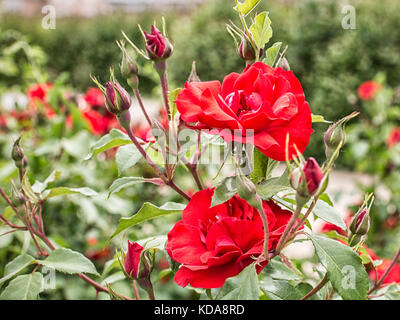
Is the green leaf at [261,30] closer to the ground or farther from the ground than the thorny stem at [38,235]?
farther from the ground

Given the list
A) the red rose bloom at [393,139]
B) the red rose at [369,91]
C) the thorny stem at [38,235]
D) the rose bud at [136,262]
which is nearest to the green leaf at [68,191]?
the thorny stem at [38,235]

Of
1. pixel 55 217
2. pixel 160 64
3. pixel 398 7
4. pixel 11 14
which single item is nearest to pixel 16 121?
pixel 55 217

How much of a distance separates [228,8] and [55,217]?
190 inches

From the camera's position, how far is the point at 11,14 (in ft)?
32.5

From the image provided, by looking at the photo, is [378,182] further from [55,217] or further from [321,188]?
[321,188]

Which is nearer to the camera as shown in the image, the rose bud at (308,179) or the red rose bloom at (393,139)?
the rose bud at (308,179)

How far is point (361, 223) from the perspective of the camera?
407 millimetres

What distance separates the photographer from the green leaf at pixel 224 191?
1.14 ft

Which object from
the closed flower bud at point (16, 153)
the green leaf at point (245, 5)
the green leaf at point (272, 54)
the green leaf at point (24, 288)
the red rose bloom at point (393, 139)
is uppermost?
the green leaf at point (245, 5)

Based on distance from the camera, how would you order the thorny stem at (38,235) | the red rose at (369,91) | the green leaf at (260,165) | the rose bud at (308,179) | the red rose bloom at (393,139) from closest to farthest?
the rose bud at (308,179), the green leaf at (260,165), the thorny stem at (38,235), the red rose bloom at (393,139), the red rose at (369,91)

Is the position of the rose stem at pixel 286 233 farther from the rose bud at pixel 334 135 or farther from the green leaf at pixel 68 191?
the green leaf at pixel 68 191

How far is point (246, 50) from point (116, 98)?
0.43 ft

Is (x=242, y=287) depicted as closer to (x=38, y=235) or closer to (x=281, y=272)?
(x=281, y=272)

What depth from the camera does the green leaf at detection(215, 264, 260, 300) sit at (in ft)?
1.08
